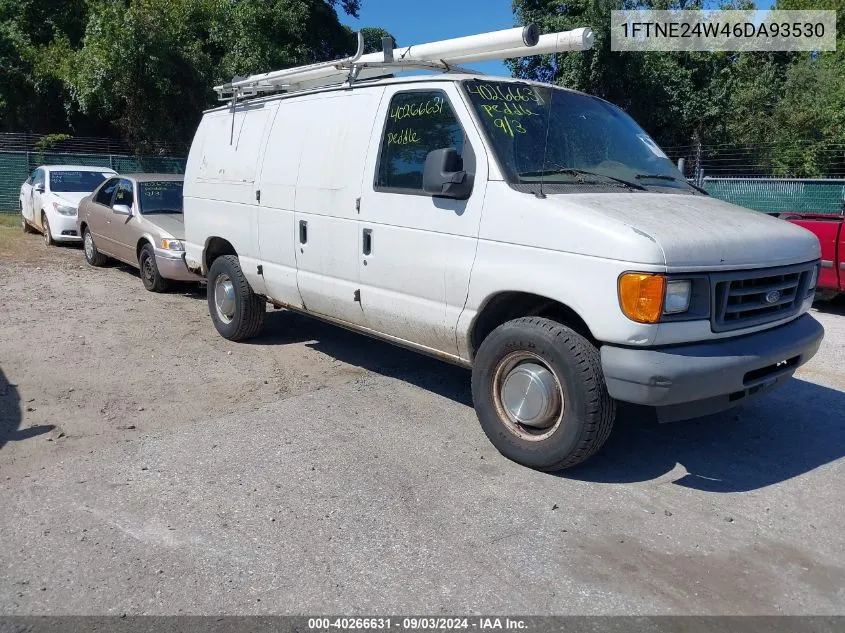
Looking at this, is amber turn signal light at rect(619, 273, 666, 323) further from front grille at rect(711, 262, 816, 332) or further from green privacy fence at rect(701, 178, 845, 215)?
green privacy fence at rect(701, 178, 845, 215)

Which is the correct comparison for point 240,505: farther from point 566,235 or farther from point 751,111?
point 751,111

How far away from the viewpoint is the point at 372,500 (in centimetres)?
409

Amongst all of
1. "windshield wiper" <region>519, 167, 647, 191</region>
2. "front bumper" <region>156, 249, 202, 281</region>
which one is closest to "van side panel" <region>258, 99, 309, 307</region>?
"windshield wiper" <region>519, 167, 647, 191</region>

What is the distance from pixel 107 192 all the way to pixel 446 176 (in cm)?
833

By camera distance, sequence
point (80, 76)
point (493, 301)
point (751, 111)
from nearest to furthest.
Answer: point (493, 301)
point (80, 76)
point (751, 111)

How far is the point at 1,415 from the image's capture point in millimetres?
5223

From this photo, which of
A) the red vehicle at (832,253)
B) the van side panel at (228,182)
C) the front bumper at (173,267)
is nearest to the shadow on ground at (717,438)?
the van side panel at (228,182)

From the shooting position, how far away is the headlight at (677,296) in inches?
149

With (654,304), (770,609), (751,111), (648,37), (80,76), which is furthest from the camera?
(751,111)

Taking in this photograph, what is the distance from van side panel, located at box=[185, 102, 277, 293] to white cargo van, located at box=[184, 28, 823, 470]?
375 mm

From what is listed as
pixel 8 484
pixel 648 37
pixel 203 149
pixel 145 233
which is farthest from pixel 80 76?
pixel 8 484

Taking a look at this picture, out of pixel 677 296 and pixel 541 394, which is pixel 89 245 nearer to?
pixel 541 394

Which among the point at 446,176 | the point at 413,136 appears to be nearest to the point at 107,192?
the point at 413,136

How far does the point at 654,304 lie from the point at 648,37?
23939mm
